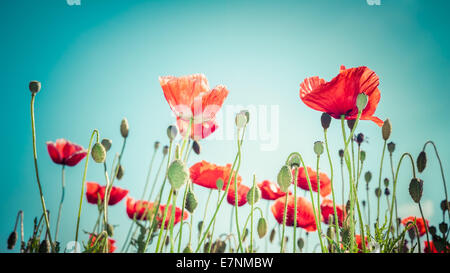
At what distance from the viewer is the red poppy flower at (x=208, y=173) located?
28.5 inches

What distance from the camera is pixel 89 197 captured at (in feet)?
3.14

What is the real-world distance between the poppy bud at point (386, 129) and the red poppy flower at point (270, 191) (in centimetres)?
34

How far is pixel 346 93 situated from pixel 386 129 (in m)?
0.15

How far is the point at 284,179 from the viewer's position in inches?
18.1

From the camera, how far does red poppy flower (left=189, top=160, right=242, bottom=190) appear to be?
724 millimetres

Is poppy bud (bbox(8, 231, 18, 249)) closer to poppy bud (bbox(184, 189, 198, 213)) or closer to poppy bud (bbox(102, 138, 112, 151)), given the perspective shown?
poppy bud (bbox(102, 138, 112, 151))

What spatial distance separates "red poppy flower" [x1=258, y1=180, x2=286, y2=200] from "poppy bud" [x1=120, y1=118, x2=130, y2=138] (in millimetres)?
406

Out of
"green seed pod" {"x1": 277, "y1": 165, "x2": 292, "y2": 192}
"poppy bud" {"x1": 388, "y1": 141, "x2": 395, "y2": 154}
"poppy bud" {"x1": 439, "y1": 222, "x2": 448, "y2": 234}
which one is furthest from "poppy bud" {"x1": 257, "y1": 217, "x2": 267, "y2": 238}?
"poppy bud" {"x1": 439, "y1": 222, "x2": 448, "y2": 234}
